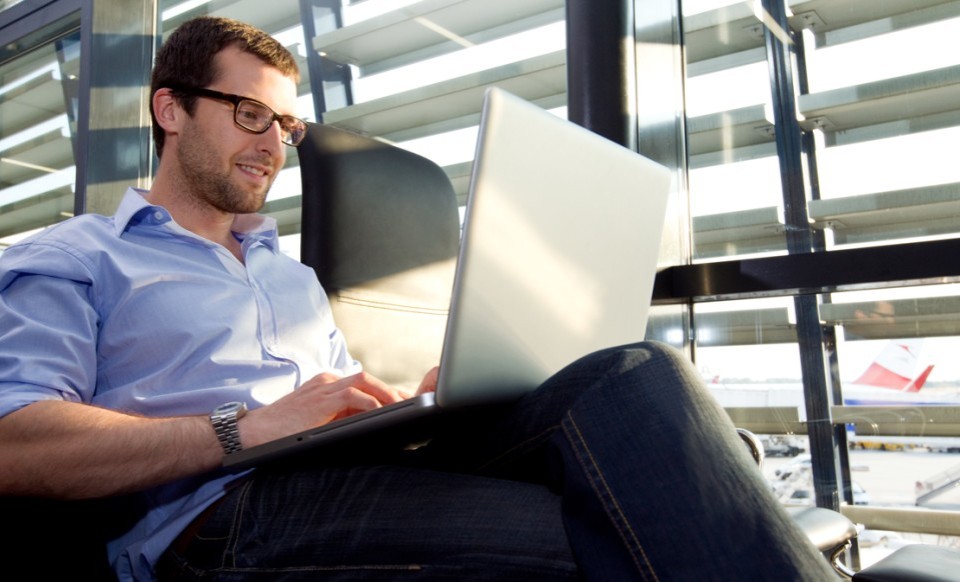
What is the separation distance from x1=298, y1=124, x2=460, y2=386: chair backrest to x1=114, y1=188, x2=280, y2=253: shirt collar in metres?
0.07

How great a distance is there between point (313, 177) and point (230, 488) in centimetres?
65

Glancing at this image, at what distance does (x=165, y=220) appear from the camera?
4.31ft

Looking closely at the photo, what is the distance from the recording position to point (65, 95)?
3.49 meters

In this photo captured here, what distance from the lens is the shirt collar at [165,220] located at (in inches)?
50.9

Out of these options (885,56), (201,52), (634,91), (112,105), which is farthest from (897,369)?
(112,105)

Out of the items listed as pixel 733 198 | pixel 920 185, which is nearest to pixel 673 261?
pixel 733 198

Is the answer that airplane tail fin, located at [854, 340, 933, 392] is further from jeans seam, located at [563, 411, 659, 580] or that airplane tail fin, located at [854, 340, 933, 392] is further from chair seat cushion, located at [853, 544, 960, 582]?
jeans seam, located at [563, 411, 659, 580]

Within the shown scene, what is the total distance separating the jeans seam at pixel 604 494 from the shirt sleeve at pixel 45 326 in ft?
2.07

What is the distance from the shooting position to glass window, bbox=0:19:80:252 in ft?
11.4

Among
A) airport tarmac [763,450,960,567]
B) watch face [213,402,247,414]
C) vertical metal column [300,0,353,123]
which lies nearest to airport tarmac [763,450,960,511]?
airport tarmac [763,450,960,567]

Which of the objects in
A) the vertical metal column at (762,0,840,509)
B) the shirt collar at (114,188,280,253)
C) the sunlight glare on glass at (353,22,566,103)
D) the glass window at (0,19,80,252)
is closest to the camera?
the shirt collar at (114,188,280,253)

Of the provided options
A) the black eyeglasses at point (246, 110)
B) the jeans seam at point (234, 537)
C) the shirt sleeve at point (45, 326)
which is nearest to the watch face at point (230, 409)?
the jeans seam at point (234, 537)

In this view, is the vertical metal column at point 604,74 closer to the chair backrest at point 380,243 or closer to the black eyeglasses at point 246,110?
the chair backrest at point 380,243

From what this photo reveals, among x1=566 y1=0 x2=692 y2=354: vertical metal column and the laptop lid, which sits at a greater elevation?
x1=566 y1=0 x2=692 y2=354: vertical metal column
